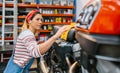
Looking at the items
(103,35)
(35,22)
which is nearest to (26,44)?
(35,22)

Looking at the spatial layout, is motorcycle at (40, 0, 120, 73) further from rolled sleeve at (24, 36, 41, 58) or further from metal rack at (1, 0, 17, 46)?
metal rack at (1, 0, 17, 46)

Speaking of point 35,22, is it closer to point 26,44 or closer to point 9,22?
point 26,44

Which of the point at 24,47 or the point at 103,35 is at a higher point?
the point at 103,35

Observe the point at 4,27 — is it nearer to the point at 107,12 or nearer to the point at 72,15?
the point at 72,15

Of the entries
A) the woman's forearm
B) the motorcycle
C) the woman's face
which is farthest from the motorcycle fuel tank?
the woman's face

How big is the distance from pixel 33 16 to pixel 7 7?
187 inches

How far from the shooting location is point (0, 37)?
21.2ft

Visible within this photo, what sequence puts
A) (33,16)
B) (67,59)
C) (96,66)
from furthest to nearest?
1. (33,16)
2. (67,59)
3. (96,66)

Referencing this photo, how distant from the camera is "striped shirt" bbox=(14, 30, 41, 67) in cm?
193

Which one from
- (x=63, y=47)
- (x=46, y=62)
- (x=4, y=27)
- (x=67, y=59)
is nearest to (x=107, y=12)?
(x=67, y=59)

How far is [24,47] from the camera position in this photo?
2.06 meters

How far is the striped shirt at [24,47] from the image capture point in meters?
1.93

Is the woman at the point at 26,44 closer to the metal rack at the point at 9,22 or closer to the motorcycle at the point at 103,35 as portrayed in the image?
the motorcycle at the point at 103,35

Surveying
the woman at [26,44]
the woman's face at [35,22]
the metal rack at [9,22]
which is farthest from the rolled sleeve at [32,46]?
the metal rack at [9,22]
